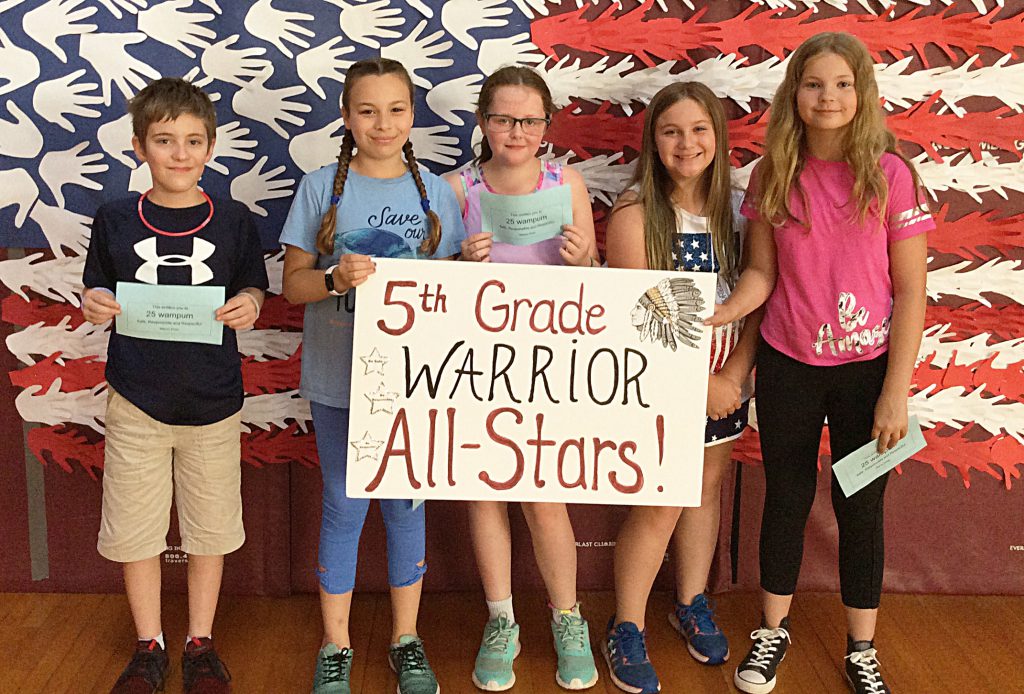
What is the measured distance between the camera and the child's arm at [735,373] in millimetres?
1908

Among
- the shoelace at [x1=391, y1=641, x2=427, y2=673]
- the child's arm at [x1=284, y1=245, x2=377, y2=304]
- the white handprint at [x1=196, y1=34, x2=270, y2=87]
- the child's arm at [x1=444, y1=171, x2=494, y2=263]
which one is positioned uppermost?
the white handprint at [x1=196, y1=34, x2=270, y2=87]

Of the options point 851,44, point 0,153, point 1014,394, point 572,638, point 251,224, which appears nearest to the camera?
point 851,44

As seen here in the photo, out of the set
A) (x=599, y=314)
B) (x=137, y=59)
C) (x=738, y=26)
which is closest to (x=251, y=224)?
(x=137, y=59)

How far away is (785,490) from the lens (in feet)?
6.42

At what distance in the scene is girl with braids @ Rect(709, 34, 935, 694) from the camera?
1.76 m

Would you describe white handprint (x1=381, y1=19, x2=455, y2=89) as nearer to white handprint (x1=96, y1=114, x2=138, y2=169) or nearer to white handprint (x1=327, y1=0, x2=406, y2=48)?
white handprint (x1=327, y1=0, x2=406, y2=48)

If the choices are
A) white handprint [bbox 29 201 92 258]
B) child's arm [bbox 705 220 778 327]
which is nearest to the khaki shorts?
white handprint [bbox 29 201 92 258]

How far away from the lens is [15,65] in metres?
2.12

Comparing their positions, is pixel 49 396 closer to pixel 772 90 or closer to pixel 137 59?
pixel 137 59

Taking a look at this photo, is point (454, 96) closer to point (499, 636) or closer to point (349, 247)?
point (349, 247)

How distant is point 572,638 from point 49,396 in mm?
1395

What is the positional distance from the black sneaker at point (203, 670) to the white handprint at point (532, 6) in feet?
5.15

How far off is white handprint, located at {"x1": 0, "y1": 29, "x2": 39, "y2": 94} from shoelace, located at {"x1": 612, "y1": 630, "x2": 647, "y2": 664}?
6.05ft

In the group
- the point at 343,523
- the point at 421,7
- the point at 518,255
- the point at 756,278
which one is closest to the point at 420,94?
the point at 421,7
